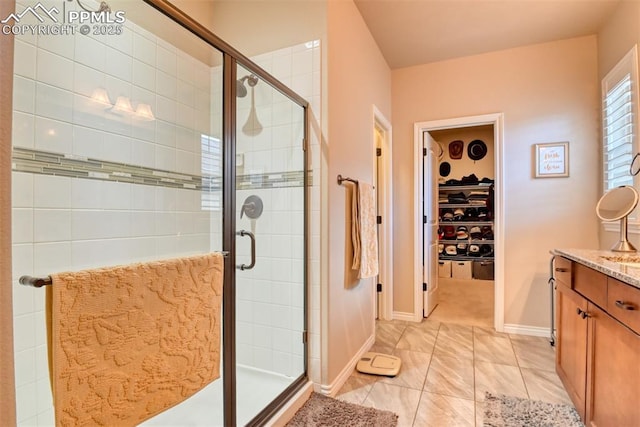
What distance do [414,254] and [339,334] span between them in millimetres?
1587

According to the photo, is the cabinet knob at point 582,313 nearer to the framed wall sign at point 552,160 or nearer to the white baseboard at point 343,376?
the white baseboard at point 343,376

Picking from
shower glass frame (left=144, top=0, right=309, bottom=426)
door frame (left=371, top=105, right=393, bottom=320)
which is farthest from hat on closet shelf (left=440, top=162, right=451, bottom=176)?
shower glass frame (left=144, top=0, right=309, bottom=426)

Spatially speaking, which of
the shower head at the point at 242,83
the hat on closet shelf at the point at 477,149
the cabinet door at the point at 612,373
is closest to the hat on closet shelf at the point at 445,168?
the hat on closet shelf at the point at 477,149

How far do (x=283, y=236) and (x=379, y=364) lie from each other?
121 centimetres

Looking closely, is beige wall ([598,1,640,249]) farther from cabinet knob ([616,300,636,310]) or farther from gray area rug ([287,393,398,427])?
gray area rug ([287,393,398,427])

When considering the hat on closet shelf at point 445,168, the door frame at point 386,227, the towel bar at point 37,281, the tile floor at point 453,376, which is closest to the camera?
the towel bar at point 37,281

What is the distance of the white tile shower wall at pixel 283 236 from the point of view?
2.10 metres

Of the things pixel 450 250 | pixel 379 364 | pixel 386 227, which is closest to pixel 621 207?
pixel 386 227

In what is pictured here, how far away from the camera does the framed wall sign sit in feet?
9.73

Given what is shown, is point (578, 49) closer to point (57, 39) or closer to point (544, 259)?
point (544, 259)

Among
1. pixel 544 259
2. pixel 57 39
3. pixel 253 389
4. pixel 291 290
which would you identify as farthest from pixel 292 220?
pixel 544 259

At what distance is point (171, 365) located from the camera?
1204 mm

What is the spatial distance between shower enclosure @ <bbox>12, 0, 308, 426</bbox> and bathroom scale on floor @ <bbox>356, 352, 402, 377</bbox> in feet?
1.74

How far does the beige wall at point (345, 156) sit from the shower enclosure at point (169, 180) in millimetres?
186
